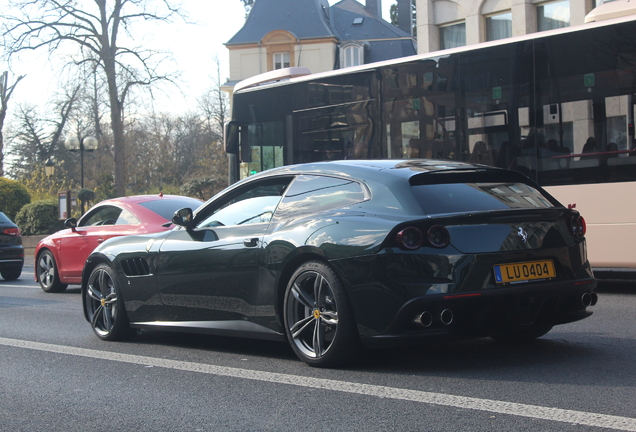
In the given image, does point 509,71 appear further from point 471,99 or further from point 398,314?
point 398,314

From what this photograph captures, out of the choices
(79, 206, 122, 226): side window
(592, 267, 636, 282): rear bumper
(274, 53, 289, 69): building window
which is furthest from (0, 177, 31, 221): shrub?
(592, 267, 636, 282): rear bumper

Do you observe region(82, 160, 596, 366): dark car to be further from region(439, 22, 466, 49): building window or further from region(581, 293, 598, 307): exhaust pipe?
region(439, 22, 466, 49): building window

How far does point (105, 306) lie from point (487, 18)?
20689 millimetres

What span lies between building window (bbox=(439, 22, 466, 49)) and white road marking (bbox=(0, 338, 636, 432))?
70.9ft

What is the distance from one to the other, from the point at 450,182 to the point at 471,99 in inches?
240

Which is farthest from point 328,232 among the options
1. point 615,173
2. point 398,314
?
point 615,173

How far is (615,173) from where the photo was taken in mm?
10016

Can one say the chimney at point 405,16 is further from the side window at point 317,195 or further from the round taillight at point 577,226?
the round taillight at point 577,226

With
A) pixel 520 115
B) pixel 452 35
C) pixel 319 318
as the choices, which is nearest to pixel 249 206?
pixel 319 318

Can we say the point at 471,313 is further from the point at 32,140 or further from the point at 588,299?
the point at 32,140

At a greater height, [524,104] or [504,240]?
[524,104]

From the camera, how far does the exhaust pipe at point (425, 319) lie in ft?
16.0

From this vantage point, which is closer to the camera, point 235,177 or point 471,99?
point 471,99

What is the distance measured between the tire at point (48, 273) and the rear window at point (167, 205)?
95.5 inches
